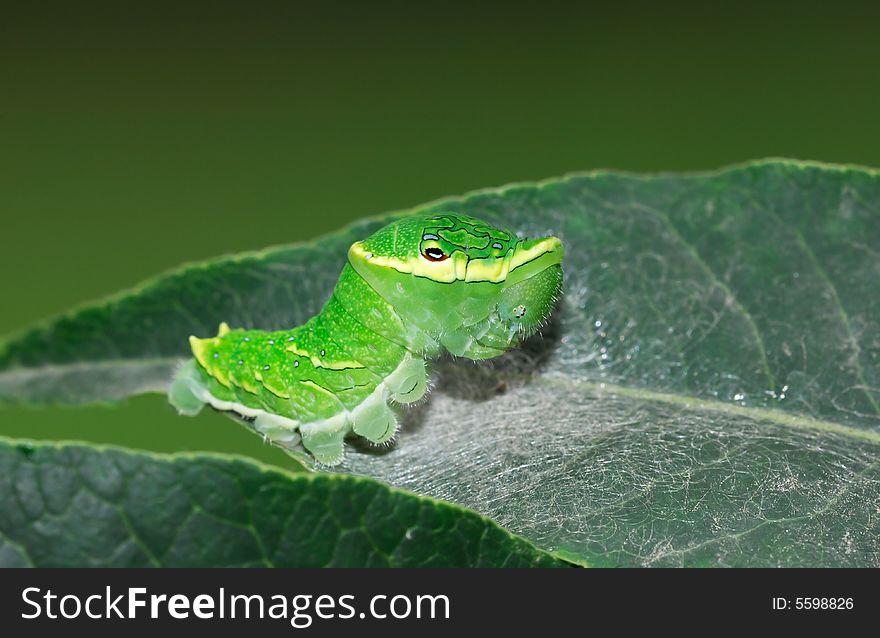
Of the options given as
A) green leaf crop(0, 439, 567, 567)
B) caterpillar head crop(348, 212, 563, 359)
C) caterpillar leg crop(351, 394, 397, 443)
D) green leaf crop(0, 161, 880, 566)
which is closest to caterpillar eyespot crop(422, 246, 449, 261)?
caterpillar head crop(348, 212, 563, 359)

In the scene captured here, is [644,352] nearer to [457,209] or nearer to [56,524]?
[457,209]

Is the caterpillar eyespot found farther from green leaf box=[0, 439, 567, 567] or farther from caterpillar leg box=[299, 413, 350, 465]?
green leaf box=[0, 439, 567, 567]

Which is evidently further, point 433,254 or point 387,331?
point 387,331

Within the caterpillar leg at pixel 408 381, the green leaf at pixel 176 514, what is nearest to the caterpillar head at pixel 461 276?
the caterpillar leg at pixel 408 381

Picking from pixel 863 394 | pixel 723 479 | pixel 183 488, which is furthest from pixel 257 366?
pixel 863 394

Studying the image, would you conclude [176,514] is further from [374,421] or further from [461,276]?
[461,276]

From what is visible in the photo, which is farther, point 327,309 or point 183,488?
point 327,309

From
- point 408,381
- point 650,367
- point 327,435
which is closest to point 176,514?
point 327,435
